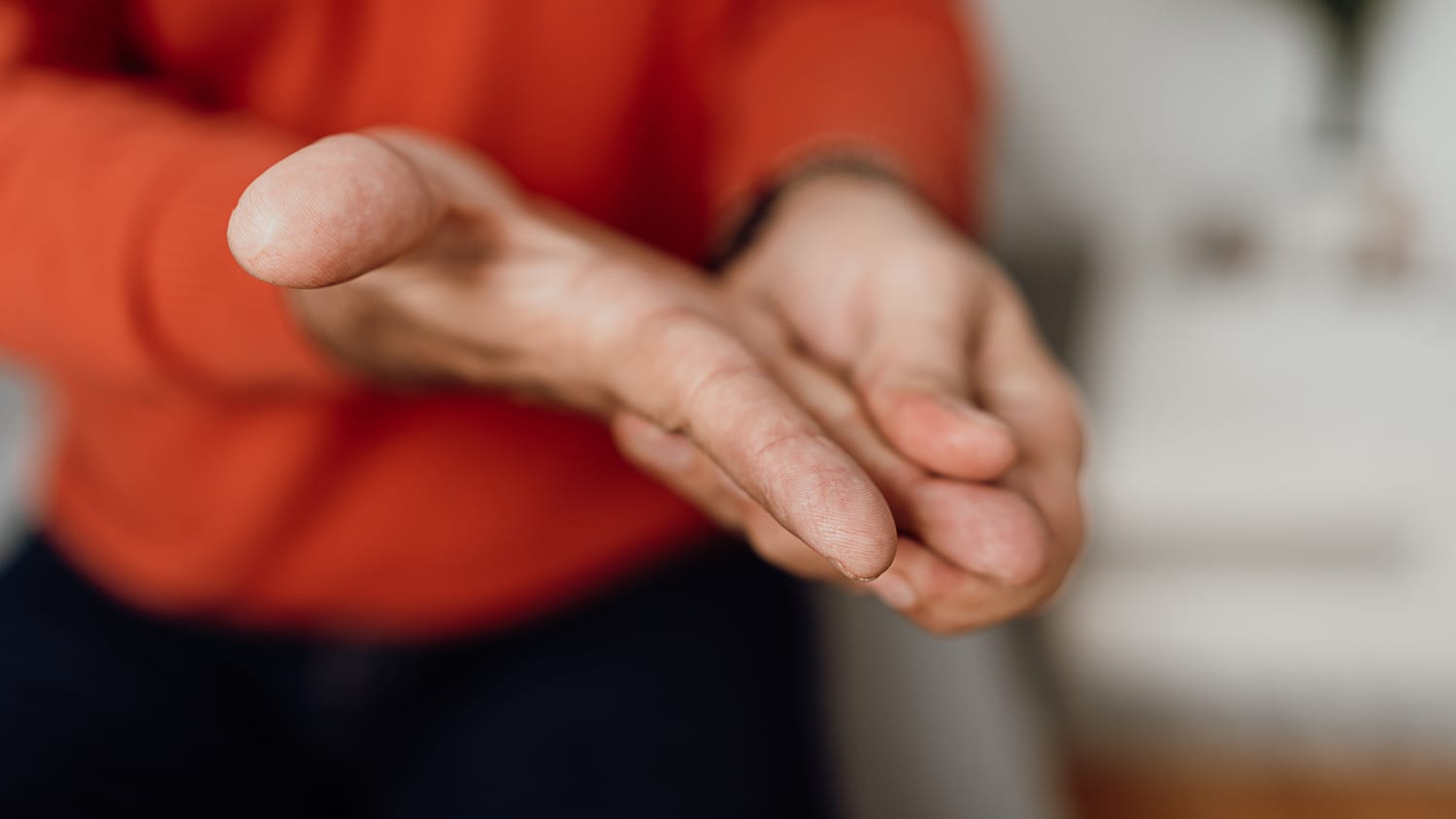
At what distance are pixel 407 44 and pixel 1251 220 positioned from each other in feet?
2.39

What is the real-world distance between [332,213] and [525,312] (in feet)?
0.23

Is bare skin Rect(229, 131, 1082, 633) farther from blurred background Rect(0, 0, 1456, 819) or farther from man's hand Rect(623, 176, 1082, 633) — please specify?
blurred background Rect(0, 0, 1456, 819)

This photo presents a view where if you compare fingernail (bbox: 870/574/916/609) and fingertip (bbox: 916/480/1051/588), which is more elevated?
fingertip (bbox: 916/480/1051/588)

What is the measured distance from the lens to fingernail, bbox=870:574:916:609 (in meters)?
0.22

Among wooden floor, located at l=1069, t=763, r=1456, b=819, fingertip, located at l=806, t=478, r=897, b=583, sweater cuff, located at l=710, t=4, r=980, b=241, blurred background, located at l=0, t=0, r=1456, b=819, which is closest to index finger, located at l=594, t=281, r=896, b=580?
fingertip, located at l=806, t=478, r=897, b=583

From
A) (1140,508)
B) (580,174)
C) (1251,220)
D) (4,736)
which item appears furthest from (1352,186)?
(4,736)

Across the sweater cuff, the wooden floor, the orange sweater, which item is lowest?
the wooden floor

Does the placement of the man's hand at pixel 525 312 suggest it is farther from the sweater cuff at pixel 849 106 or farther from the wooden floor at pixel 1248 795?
the wooden floor at pixel 1248 795

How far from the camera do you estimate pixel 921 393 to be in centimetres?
23

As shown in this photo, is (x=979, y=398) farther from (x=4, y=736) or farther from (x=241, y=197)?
(x=4, y=736)

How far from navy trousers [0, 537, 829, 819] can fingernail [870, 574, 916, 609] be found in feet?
0.59

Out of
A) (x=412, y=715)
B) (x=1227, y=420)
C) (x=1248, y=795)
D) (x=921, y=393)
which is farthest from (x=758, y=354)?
(x=1248, y=795)

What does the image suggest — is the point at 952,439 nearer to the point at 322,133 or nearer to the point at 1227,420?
the point at 322,133

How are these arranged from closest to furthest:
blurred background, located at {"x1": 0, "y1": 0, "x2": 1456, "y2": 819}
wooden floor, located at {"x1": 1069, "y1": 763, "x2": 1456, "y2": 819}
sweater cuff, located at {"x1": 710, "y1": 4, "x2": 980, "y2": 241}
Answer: sweater cuff, located at {"x1": 710, "y1": 4, "x2": 980, "y2": 241}
blurred background, located at {"x1": 0, "y1": 0, "x2": 1456, "y2": 819}
wooden floor, located at {"x1": 1069, "y1": 763, "x2": 1456, "y2": 819}
